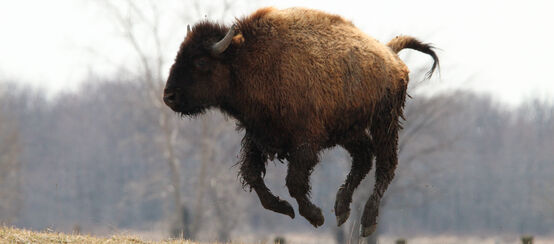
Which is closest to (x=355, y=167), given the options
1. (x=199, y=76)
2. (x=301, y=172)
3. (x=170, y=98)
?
(x=301, y=172)

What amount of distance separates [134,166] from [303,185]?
157ft

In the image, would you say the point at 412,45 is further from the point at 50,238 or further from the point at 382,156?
the point at 50,238

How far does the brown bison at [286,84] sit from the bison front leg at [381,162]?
0.28 metres

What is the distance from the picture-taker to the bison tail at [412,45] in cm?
802

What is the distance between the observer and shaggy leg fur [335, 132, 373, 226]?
7309 millimetres

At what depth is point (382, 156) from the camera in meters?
7.45

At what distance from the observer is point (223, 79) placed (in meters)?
6.48

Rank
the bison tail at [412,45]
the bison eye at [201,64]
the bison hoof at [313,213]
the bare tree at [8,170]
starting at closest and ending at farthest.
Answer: the bison eye at [201,64] < the bison hoof at [313,213] < the bison tail at [412,45] < the bare tree at [8,170]

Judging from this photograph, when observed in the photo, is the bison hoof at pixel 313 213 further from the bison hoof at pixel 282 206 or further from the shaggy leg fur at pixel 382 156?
the shaggy leg fur at pixel 382 156

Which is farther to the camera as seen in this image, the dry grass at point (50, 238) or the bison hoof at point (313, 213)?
the dry grass at point (50, 238)

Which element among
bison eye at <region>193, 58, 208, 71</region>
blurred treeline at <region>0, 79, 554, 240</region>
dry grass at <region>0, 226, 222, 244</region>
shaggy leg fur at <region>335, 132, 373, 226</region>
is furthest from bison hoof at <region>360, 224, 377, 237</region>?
blurred treeline at <region>0, 79, 554, 240</region>

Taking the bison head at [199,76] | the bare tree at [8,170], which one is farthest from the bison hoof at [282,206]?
the bare tree at [8,170]

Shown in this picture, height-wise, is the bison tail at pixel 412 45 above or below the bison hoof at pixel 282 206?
above

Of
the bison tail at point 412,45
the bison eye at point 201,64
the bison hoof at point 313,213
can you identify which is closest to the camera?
the bison eye at point 201,64
